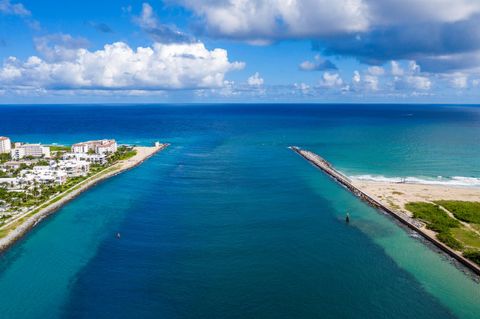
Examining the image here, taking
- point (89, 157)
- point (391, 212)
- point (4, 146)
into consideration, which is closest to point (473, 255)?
point (391, 212)

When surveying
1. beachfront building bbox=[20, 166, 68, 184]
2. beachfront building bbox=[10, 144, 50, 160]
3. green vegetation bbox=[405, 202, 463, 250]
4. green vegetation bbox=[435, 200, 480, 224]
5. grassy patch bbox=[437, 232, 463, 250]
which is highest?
beachfront building bbox=[10, 144, 50, 160]

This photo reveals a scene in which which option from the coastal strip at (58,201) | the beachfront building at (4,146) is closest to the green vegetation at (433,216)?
the coastal strip at (58,201)

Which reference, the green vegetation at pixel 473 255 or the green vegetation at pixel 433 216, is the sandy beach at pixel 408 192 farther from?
the green vegetation at pixel 473 255

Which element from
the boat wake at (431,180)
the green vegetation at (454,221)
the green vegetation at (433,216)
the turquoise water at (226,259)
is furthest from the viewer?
the boat wake at (431,180)

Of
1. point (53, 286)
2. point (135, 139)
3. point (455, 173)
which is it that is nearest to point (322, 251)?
point (53, 286)

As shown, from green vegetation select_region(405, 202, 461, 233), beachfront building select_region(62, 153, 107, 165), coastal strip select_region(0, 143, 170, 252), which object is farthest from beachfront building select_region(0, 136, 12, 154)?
green vegetation select_region(405, 202, 461, 233)

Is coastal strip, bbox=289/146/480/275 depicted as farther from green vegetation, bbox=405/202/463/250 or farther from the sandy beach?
the sandy beach

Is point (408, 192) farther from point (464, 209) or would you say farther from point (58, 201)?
point (58, 201)

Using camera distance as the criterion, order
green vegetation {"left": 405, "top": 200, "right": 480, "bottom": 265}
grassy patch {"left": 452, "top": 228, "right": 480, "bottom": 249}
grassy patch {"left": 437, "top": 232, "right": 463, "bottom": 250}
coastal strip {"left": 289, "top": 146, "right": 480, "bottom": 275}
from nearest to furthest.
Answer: coastal strip {"left": 289, "top": 146, "right": 480, "bottom": 275}, grassy patch {"left": 437, "top": 232, "right": 463, "bottom": 250}, green vegetation {"left": 405, "top": 200, "right": 480, "bottom": 265}, grassy patch {"left": 452, "top": 228, "right": 480, "bottom": 249}
